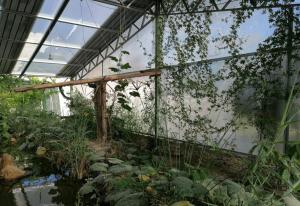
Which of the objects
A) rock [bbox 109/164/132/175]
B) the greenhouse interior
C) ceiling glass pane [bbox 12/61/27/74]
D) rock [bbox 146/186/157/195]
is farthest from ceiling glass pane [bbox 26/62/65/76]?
rock [bbox 146/186/157/195]

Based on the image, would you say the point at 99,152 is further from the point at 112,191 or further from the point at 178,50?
the point at 178,50

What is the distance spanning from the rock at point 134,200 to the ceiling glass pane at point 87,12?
5530 millimetres

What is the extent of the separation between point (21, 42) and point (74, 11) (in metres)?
2.53

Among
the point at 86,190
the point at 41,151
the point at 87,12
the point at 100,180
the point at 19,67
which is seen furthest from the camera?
the point at 19,67

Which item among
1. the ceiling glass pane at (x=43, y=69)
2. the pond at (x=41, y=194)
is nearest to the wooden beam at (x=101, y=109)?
the pond at (x=41, y=194)

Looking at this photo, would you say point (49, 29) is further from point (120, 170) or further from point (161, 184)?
point (161, 184)

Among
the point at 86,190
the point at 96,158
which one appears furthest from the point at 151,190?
the point at 96,158

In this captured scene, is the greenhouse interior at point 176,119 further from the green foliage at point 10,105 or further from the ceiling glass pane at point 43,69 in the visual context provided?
the ceiling glass pane at point 43,69

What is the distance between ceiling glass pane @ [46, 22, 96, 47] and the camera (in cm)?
777

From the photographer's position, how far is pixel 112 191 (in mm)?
2340

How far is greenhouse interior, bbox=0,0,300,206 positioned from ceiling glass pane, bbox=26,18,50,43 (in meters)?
0.39

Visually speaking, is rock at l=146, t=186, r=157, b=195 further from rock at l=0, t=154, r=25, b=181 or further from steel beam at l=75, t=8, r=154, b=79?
steel beam at l=75, t=8, r=154, b=79

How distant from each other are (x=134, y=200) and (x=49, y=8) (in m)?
5.97

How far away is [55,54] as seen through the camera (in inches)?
381
